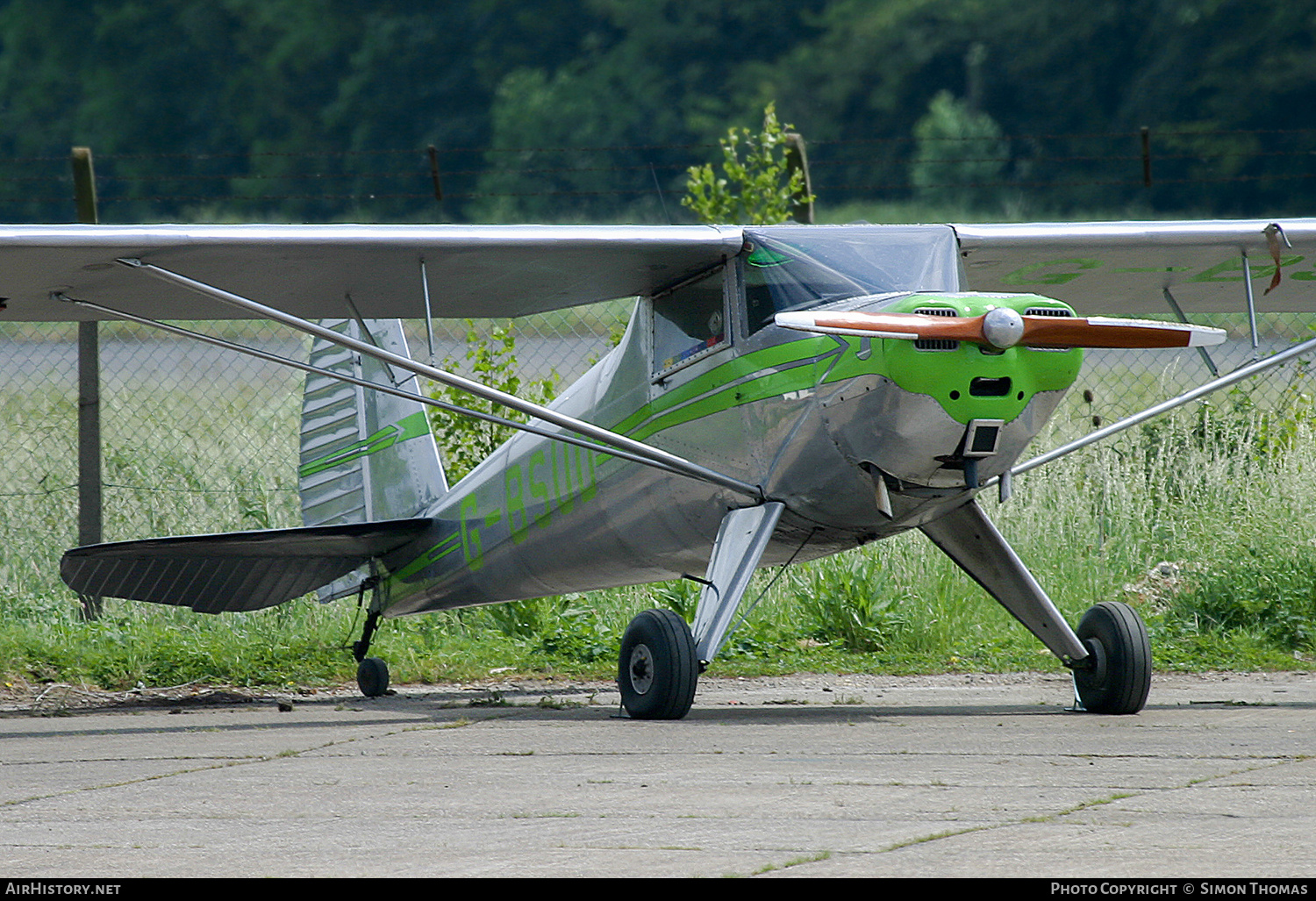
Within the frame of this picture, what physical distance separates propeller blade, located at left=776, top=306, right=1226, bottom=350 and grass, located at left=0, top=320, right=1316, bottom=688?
3.29m

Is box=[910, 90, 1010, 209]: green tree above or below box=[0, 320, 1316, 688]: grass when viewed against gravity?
above

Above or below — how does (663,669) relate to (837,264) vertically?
below

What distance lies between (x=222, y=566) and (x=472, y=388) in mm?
2033

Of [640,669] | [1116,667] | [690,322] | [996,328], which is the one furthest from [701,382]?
[1116,667]

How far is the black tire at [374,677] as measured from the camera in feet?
27.1

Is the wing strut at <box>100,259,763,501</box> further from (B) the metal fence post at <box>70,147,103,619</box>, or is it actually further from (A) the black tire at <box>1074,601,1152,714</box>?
(B) the metal fence post at <box>70,147,103,619</box>

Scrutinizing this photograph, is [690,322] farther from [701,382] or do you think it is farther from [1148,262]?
[1148,262]

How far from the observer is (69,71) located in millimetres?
53438

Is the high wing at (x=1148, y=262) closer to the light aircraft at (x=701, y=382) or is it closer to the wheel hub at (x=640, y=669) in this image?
the light aircraft at (x=701, y=382)

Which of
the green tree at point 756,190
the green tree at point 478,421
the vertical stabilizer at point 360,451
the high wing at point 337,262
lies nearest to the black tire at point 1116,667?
the high wing at point 337,262

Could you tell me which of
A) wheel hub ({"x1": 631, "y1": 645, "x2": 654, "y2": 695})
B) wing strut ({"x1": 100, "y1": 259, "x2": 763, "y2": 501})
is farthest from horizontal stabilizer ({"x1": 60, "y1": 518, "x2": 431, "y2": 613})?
wheel hub ({"x1": 631, "y1": 645, "x2": 654, "y2": 695})

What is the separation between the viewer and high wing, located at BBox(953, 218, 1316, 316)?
758 cm

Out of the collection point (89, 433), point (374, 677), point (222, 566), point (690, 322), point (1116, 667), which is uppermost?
point (690, 322)

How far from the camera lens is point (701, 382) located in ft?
23.0
